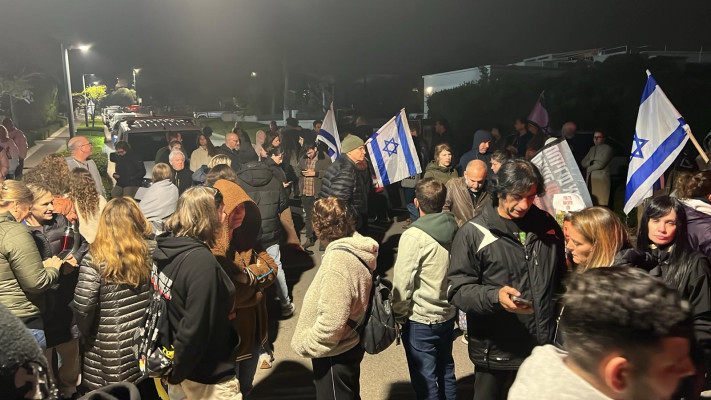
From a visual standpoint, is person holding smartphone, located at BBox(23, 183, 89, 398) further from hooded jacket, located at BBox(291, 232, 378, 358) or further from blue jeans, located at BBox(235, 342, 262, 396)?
hooded jacket, located at BBox(291, 232, 378, 358)

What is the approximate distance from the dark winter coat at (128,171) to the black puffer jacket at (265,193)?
3.28m

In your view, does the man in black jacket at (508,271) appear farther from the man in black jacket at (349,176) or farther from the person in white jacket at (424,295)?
the man in black jacket at (349,176)

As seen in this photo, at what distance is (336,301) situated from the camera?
2924 mm

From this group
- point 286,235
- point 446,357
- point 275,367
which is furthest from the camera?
point 286,235

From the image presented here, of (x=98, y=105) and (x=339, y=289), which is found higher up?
(x=98, y=105)

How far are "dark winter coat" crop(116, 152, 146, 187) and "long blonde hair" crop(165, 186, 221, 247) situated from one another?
6.16 meters

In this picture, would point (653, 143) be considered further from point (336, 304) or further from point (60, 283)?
point (60, 283)

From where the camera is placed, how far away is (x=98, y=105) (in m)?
13.0

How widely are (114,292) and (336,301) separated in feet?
4.38

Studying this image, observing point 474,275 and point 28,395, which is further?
point 474,275

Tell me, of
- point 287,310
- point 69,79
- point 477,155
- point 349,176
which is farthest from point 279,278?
point 69,79

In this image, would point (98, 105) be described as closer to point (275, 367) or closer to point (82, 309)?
point (275, 367)

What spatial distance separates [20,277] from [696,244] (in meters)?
4.30

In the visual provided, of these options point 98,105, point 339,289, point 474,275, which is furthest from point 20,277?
point 98,105
